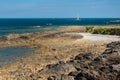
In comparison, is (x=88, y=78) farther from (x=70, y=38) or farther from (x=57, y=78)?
(x=70, y=38)

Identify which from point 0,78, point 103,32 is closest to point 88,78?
point 0,78

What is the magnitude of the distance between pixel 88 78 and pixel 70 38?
1521 inches

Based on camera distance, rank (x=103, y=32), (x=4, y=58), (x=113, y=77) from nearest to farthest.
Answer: (x=113, y=77)
(x=4, y=58)
(x=103, y=32)

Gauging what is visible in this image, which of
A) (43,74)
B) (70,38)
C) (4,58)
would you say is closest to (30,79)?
(43,74)

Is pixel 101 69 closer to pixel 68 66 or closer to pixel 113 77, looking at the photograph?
pixel 113 77

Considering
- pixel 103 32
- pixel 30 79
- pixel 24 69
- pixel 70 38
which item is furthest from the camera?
pixel 103 32

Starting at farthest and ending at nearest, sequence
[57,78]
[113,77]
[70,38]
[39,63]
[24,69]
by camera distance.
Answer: [70,38]
[39,63]
[24,69]
[57,78]
[113,77]

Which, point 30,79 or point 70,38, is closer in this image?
point 30,79

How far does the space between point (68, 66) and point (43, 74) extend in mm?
1778

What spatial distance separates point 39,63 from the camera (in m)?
32.2

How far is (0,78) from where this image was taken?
969 inches

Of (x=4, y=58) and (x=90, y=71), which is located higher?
(x=90, y=71)

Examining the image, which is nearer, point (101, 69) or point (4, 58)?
point (101, 69)

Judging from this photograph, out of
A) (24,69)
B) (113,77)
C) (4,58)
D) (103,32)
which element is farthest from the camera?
(103,32)
